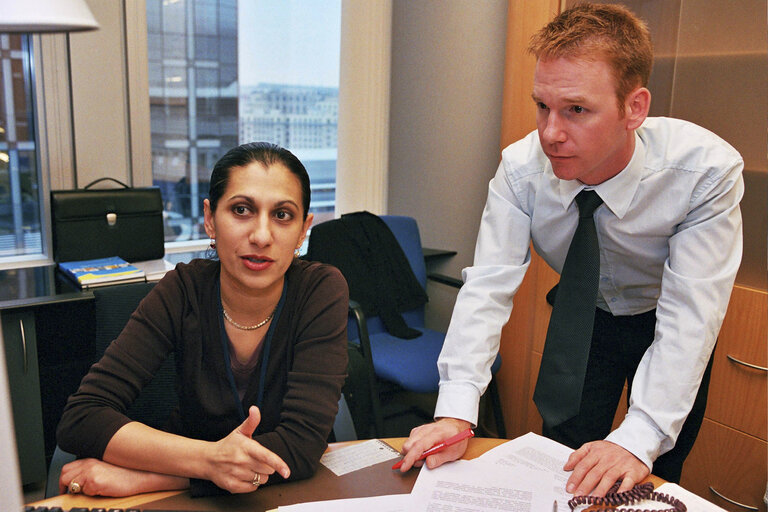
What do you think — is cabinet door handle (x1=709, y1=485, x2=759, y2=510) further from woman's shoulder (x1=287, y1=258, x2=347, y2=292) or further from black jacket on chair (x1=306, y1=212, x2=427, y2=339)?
woman's shoulder (x1=287, y1=258, x2=347, y2=292)

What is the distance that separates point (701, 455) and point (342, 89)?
2.25 meters

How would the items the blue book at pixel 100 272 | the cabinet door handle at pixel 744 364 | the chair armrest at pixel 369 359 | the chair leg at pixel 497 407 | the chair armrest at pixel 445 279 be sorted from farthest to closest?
the chair armrest at pixel 445 279 < the chair leg at pixel 497 407 < the chair armrest at pixel 369 359 < the blue book at pixel 100 272 < the cabinet door handle at pixel 744 364

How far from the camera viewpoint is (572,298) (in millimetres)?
1454

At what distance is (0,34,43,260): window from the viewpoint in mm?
2607

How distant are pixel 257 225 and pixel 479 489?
0.64 m

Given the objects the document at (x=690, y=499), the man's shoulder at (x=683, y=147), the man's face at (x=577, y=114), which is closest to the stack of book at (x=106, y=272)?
the man's face at (x=577, y=114)

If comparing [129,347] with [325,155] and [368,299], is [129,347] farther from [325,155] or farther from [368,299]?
[325,155]

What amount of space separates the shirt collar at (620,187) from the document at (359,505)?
2.44 ft

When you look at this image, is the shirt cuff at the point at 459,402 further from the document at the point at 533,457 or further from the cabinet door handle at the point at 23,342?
the cabinet door handle at the point at 23,342

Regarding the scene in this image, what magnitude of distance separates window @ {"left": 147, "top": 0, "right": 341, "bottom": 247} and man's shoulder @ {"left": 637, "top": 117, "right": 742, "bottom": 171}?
2.17 m

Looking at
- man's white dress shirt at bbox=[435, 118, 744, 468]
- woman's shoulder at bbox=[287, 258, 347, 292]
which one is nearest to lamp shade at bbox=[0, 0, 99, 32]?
woman's shoulder at bbox=[287, 258, 347, 292]

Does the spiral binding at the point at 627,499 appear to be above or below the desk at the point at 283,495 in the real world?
above

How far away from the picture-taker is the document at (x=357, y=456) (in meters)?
1.16

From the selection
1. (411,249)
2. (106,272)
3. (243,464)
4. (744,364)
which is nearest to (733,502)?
(744,364)
